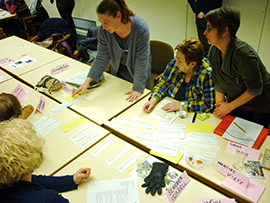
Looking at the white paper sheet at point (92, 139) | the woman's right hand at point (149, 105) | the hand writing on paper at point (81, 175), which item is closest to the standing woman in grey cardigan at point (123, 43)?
the woman's right hand at point (149, 105)

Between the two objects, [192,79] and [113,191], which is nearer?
[113,191]

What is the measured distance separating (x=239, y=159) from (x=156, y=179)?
1.73 ft

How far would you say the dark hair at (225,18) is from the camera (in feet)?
4.46

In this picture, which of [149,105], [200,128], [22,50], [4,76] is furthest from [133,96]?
[22,50]

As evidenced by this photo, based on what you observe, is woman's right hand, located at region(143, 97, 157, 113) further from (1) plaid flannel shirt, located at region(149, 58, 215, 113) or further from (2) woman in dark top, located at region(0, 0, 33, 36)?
(2) woman in dark top, located at region(0, 0, 33, 36)

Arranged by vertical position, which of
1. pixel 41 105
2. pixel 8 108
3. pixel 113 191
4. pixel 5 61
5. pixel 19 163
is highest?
pixel 19 163

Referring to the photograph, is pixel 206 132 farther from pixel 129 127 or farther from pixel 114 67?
pixel 114 67

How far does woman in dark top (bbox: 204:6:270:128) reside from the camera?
1.39 m

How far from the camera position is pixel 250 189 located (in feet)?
3.82

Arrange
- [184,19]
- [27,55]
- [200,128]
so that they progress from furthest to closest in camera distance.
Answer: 1. [184,19]
2. [27,55]
3. [200,128]

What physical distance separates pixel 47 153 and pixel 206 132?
1.13m

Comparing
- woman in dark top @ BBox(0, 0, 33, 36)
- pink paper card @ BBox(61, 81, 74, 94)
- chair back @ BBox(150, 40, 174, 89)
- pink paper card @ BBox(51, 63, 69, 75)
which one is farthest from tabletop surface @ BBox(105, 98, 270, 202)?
woman in dark top @ BBox(0, 0, 33, 36)

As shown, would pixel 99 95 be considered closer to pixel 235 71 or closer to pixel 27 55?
pixel 235 71

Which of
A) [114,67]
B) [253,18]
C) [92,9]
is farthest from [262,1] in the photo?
[92,9]
